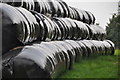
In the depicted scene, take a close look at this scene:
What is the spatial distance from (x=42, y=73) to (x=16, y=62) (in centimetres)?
45

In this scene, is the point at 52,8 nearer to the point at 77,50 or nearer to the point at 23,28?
the point at 77,50

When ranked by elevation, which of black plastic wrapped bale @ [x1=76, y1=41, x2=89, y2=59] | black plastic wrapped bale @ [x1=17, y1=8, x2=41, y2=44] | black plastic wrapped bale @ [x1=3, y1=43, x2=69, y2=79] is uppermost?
black plastic wrapped bale @ [x1=17, y1=8, x2=41, y2=44]

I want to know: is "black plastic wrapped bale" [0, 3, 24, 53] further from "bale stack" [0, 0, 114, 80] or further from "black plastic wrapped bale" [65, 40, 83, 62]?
"black plastic wrapped bale" [65, 40, 83, 62]

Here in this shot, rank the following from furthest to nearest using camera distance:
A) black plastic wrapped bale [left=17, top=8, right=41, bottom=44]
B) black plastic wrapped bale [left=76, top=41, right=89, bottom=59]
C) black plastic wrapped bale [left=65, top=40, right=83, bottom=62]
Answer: black plastic wrapped bale [left=76, top=41, right=89, bottom=59] → black plastic wrapped bale [left=65, top=40, right=83, bottom=62] → black plastic wrapped bale [left=17, top=8, right=41, bottom=44]

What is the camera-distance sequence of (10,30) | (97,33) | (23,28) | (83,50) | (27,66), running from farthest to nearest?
(97,33)
(83,50)
(23,28)
(10,30)
(27,66)

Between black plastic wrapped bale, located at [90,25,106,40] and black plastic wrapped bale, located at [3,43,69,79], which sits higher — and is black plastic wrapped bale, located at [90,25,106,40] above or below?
below

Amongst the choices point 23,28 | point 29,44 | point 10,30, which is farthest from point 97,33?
point 10,30

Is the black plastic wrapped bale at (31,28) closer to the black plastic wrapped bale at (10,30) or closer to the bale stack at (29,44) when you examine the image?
the bale stack at (29,44)

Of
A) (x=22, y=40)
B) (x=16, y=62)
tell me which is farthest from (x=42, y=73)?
(x=22, y=40)

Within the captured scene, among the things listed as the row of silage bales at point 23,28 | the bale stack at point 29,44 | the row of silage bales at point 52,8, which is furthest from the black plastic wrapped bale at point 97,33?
the row of silage bales at point 23,28

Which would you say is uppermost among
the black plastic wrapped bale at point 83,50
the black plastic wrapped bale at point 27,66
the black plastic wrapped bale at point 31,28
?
the black plastic wrapped bale at point 31,28

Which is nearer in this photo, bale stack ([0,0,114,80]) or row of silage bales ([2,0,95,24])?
bale stack ([0,0,114,80])

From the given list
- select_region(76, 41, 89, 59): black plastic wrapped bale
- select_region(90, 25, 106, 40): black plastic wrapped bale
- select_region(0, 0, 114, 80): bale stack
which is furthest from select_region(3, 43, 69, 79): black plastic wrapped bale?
select_region(90, 25, 106, 40): black plastic wrapped bale

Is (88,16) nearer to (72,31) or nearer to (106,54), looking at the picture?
(106,54)
